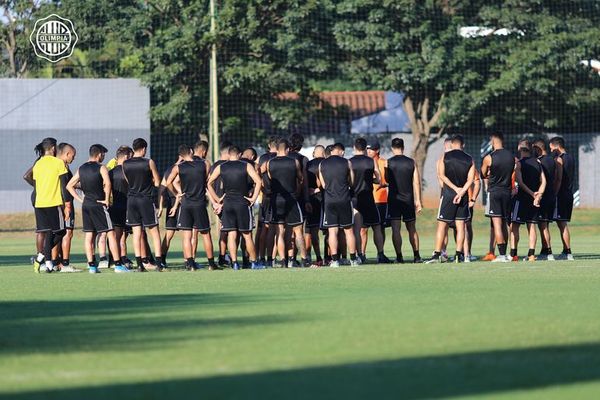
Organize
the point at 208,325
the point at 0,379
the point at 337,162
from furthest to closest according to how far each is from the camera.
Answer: the point at 337,162
the point at 208,325
the point at 0,379

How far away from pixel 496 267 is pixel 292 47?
88.7 feet

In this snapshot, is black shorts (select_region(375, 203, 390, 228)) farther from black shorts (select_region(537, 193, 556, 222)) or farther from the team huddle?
black shorts (select_region(537, 193, 556, 222))

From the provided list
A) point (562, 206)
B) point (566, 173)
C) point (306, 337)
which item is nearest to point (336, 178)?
point (566, 173)

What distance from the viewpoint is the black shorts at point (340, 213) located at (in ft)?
75.3

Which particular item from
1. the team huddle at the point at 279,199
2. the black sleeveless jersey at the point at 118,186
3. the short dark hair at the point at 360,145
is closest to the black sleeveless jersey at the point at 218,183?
the team huddle at the point at 279,199

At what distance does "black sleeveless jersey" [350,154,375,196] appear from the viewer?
23.4 m

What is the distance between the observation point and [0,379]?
30.8 ft

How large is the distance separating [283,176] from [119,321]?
32.9 feet

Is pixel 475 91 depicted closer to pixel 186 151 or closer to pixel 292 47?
pixel 292 47

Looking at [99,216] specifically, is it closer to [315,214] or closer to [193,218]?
[193,218]

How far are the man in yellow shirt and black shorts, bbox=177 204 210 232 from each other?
191 centimetres

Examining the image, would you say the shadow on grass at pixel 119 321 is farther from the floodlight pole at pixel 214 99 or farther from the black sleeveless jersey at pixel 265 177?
the floodlight pole at pixel 214 99

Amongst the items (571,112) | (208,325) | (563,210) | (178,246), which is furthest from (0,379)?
(571,112)

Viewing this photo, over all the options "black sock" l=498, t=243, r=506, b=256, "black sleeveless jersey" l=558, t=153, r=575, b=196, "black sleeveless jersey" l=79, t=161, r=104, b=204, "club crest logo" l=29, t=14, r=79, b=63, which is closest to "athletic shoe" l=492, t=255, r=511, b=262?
"black sock" l=498, t=243, r=506, b=256
